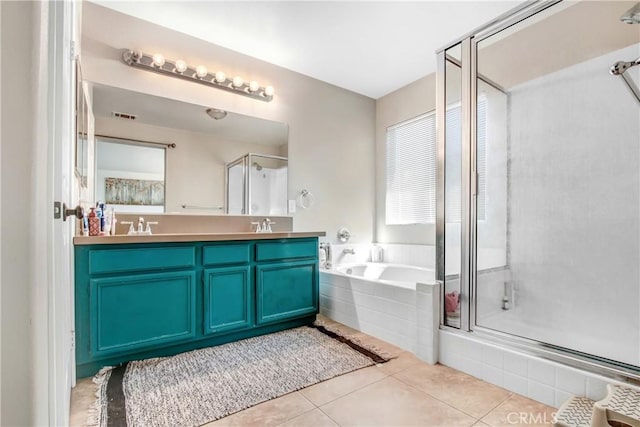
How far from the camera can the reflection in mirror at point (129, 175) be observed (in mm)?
2342

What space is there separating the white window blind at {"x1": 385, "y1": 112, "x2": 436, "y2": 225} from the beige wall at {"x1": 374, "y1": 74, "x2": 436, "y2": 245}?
68mm

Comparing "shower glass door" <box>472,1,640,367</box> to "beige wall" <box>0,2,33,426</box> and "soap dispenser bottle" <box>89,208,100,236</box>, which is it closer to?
"beige wall" <box>0,2,33,426</box>

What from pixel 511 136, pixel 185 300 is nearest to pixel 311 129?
pixel 511 136

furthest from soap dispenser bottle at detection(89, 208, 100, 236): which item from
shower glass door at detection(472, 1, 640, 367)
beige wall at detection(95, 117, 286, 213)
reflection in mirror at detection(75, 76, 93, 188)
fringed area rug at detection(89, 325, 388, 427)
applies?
shower glass door at detection(472, 1, 640, 367)

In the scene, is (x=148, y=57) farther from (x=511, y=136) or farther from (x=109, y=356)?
(x=511, y=136)

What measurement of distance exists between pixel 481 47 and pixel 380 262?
2343 mm

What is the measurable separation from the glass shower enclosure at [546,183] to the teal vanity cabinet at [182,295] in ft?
3.96

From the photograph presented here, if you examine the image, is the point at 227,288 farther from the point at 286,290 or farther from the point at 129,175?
the point at 129,175

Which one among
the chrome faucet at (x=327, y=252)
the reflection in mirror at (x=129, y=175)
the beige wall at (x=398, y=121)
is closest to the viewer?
the reflection in mirror at (x=129, y=175)

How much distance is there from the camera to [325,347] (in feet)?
7.39

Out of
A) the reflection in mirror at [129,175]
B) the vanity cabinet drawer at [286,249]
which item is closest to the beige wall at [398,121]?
the vanity cabinet drawer at [286,249]

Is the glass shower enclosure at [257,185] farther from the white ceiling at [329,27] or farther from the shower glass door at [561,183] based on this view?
the shower glass door at [561,183]

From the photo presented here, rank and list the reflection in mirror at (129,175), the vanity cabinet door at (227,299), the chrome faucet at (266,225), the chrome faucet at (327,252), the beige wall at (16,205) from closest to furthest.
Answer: the beige wall at (16,205) < the vanity cabinet door at (227,299) < the reflection in mirror at (129,175) < the chrome faucet at (266,225) < the chrome faucet at (327,252)

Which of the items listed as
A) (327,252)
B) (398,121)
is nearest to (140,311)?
(327,252)
